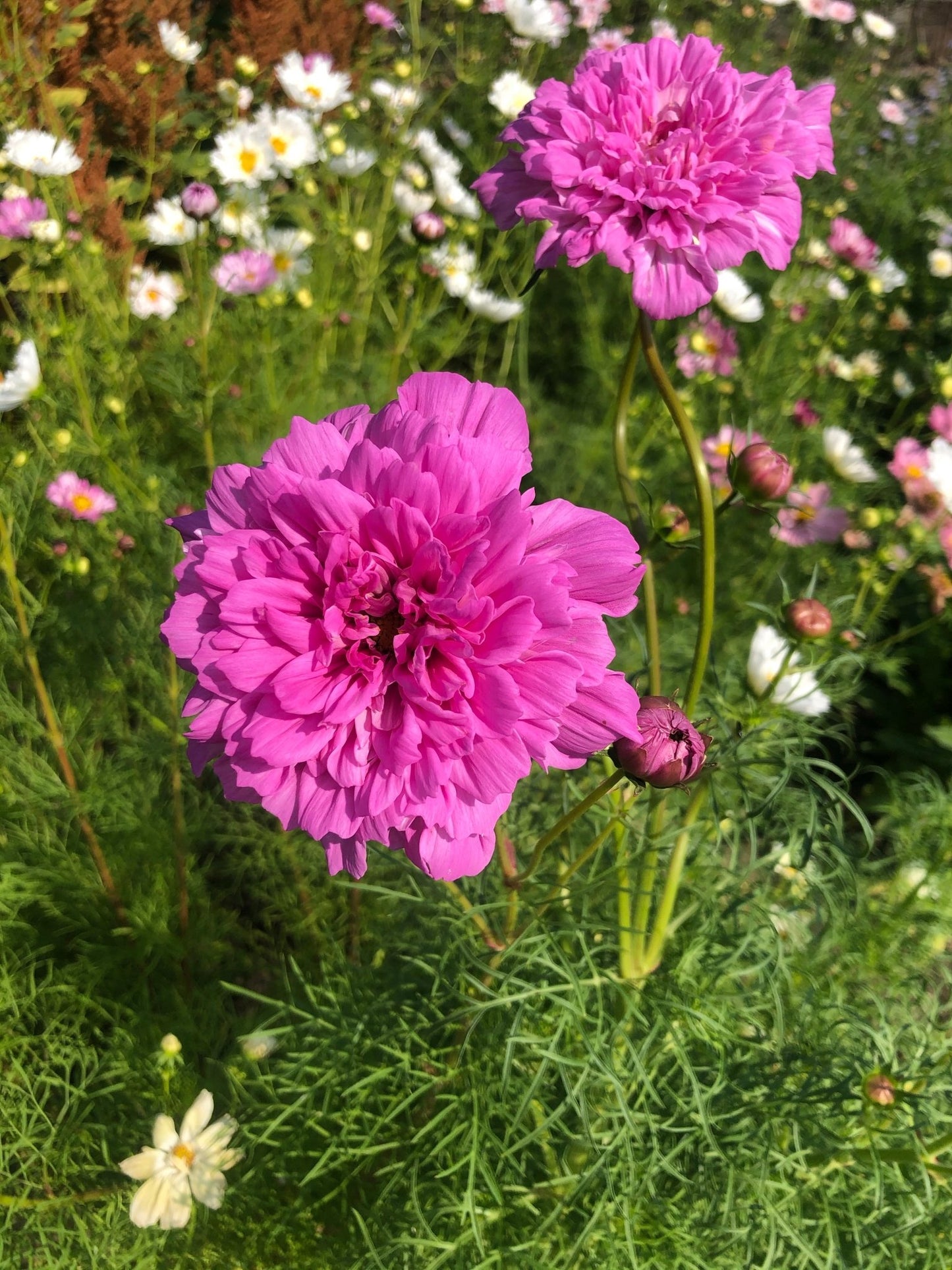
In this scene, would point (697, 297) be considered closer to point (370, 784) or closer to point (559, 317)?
point (370, 784)

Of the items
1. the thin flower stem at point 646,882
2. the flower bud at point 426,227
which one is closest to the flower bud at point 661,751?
the thin flower stem at point 646,882

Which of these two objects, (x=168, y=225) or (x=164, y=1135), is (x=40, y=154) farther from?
(x=164, y=1135)

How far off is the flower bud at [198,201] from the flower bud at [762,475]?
39.6 inches

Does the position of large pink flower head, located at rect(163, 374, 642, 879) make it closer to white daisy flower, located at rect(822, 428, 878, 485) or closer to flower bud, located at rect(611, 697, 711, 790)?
flower bud, located at rect(611, 697, 711, 790)

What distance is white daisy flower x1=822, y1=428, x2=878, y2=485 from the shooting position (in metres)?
1.73

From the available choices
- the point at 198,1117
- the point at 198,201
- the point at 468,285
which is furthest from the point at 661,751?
the point at 468,285

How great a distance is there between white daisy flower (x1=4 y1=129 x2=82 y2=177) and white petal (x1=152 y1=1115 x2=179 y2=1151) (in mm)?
1341

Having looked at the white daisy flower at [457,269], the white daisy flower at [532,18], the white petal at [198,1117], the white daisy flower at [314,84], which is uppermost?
the white daisy flower at [532,18]

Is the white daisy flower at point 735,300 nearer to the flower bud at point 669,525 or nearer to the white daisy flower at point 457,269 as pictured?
the white daisy flower at point 457,269

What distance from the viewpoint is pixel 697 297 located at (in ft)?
2.15

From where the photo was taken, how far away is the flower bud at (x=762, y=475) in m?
0.70

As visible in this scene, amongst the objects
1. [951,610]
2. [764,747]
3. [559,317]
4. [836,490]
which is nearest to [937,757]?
[951,610]

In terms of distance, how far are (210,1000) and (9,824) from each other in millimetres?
410

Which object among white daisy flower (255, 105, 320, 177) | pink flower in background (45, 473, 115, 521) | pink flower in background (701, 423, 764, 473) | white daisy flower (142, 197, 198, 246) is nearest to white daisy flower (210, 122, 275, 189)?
white daisy flower (255, 105, 320, 177)
